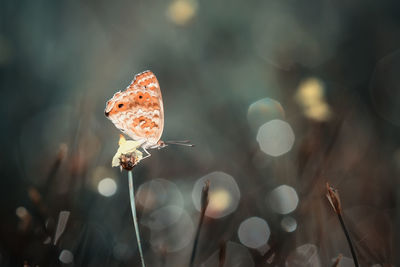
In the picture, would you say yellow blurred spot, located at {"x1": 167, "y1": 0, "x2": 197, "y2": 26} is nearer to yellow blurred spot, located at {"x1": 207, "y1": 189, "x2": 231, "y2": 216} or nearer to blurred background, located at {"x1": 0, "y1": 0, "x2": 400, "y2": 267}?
blurred background, located at {"x1": 0, "y1": 0, "x2": 400, "y2": 267}

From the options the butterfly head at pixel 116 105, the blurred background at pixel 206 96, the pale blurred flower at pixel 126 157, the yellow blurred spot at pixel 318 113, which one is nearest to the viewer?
the pale blurred flower at pixel 126 157

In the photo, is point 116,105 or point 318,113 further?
point 318,113

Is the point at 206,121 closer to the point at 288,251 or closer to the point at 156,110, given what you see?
the point at 156,110

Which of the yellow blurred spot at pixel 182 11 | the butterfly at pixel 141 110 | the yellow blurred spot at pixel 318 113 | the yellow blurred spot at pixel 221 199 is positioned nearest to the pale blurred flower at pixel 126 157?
the butterfly at pixel 141 110

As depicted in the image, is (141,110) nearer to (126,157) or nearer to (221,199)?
(126,157)

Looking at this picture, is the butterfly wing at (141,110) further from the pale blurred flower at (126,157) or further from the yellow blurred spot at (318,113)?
the yellow blurred spot at (318,113)

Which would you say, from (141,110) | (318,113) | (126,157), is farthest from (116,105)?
(318,113)

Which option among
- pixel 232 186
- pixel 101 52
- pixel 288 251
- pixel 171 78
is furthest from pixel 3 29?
pixel 288 251
